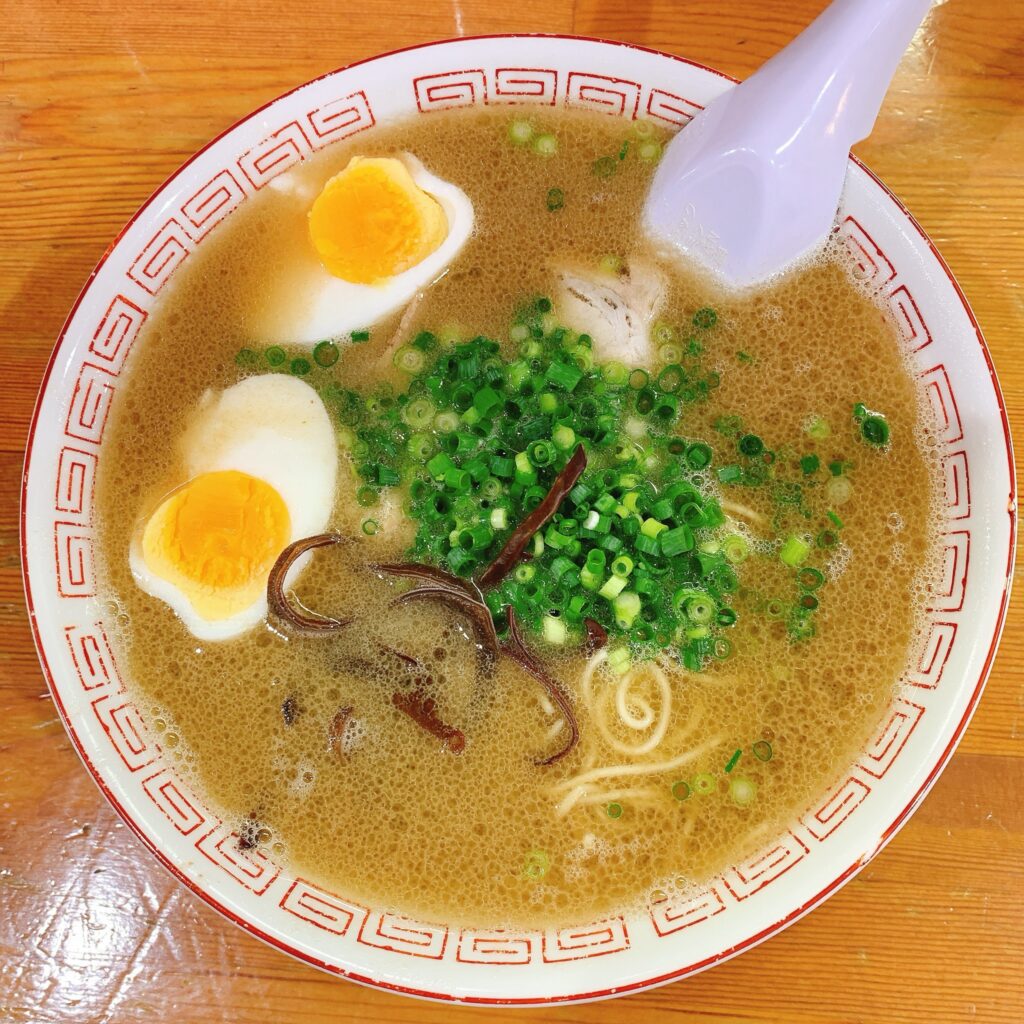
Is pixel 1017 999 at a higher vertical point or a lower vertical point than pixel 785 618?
lower

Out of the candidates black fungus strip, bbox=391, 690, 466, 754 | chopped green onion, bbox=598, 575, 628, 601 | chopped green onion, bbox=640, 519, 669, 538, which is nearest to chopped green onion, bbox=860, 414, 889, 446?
chopped green onion, bbox=640, 519, 669, 538

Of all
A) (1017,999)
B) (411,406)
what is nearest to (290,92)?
(411,406)

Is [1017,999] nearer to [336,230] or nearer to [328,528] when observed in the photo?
[328,528]

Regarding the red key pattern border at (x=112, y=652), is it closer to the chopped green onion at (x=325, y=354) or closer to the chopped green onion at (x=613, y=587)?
the chopped green onion at (x=325, y=354)

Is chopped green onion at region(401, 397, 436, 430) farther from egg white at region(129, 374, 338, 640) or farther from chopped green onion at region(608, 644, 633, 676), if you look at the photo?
chopped green onion at region(608, 644, 633, 676)

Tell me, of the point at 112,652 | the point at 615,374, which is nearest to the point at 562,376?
the point at 615,374

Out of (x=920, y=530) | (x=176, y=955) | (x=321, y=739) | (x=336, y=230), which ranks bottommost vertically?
(x=176, y=955)

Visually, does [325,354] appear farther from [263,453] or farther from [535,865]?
[535,865]
